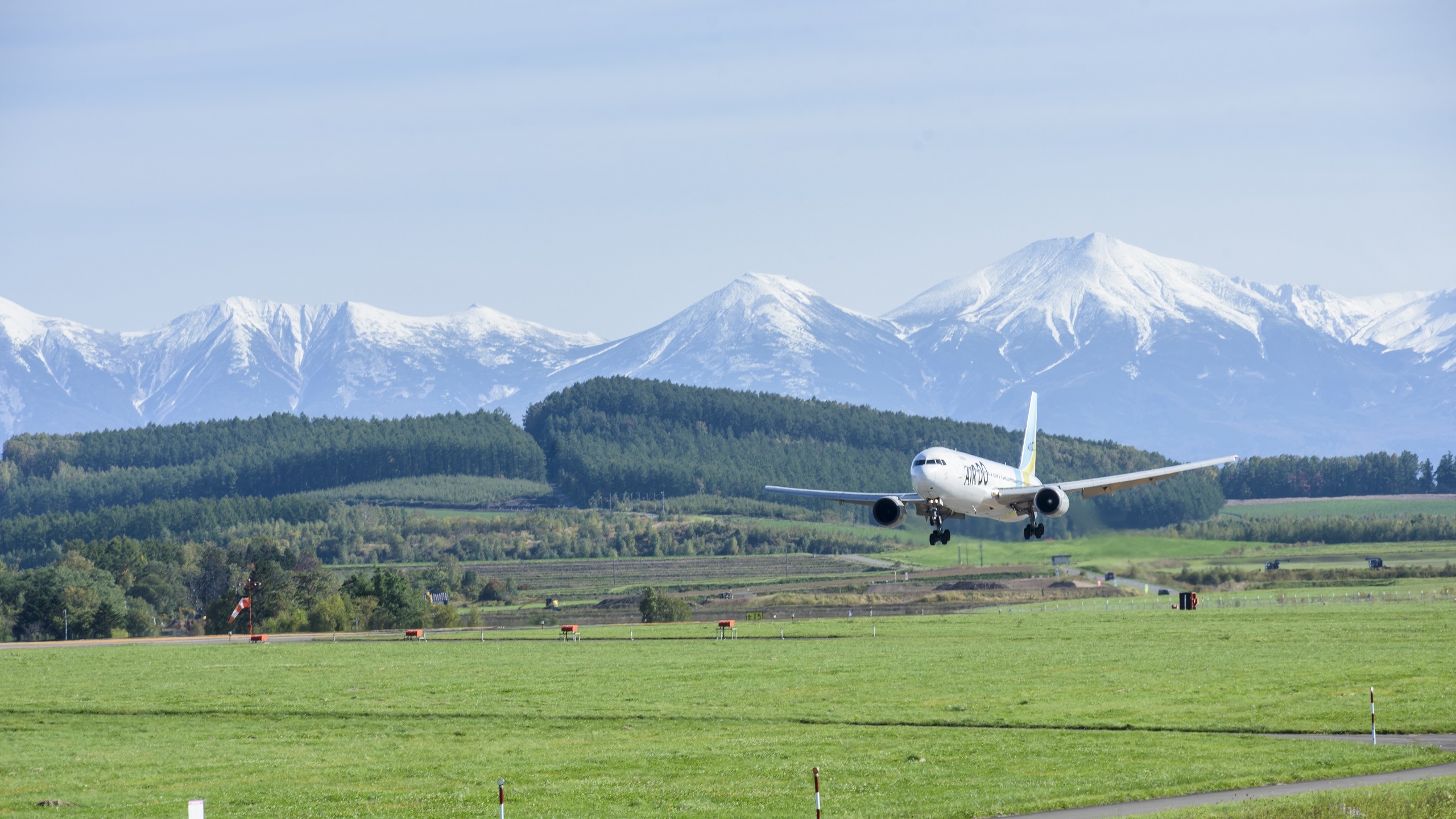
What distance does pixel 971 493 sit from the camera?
66.6 meters

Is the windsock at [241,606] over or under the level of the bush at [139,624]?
over

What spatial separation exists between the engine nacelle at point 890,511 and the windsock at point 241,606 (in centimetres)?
10043

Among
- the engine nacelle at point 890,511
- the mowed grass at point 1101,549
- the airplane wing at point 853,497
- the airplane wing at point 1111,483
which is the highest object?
the airplane wing at point 1111,483

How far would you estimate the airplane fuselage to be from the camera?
6438cm

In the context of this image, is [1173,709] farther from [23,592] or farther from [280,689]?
[23,592]

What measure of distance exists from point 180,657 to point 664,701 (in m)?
62.5

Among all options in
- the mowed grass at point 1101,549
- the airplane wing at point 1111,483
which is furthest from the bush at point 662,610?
the airplane wing at point 1111,483

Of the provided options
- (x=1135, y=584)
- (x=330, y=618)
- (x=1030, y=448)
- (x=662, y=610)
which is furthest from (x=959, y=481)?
(x=1135, y=584)

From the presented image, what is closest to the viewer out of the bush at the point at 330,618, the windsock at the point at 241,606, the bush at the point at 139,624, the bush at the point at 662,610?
the windsock at the point at 241,606

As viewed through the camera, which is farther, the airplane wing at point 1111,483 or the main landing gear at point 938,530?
the airplane wing at point 1111,483

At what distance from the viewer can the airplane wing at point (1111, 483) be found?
70062 mm

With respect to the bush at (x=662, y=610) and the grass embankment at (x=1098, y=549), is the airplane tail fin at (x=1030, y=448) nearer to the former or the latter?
the grass embankment at (x=1098, y=549)

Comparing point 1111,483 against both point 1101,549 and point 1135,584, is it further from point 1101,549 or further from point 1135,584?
point 1135,584

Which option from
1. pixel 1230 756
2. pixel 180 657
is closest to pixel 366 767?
pixel 1230 756
